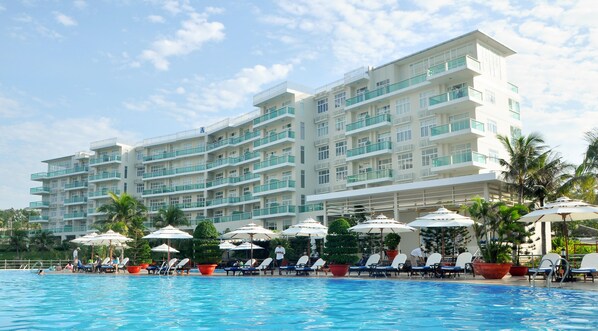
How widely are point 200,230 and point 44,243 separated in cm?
4754

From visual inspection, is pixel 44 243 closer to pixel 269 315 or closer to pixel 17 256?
pixel 17 256

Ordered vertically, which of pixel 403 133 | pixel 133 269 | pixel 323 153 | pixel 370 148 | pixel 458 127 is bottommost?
pixel 133 269

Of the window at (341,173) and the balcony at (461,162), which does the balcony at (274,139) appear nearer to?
the window at (341,173)

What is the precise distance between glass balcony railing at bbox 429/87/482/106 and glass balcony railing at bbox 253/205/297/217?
16.8m

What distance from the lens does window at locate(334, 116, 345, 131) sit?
163 ft

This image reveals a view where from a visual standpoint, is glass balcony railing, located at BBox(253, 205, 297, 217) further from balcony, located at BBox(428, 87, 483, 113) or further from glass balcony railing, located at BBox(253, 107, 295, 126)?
balcony, located at BBox(428, 87, 483, 113)

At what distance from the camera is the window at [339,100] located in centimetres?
4983

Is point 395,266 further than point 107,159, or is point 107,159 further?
point 107,159

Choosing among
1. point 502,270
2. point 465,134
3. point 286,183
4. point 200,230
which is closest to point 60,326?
point 502,270

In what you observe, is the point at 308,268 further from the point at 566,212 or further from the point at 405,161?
the point at 405,161

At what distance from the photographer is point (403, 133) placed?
4381 centimetres

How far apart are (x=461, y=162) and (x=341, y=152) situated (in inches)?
570

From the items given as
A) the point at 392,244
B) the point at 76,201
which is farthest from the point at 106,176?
the point at 392,244

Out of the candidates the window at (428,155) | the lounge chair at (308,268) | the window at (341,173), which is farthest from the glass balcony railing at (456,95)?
the lounge chair at (308,268)
